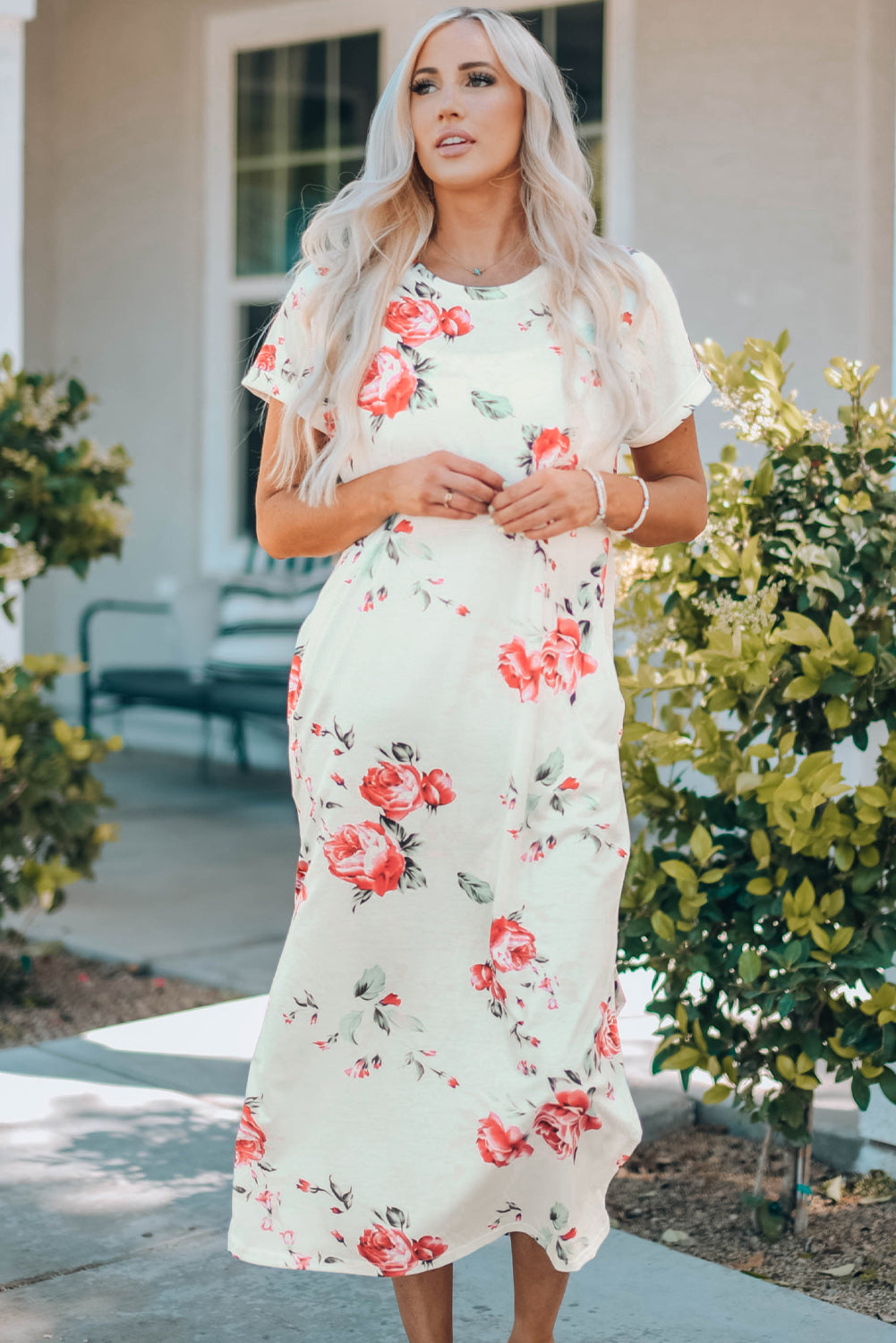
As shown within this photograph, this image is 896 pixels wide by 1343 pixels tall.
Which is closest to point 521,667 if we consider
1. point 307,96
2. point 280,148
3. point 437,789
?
point 437,789

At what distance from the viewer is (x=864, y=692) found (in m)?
2.56

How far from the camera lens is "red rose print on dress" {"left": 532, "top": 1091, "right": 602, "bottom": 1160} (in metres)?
1.91

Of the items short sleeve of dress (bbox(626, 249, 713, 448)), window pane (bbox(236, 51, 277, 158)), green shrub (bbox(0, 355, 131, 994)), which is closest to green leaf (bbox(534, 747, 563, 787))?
short sleeve of dress (bbox(626, 249, 713, 448))

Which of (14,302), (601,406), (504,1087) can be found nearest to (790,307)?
(14,302)

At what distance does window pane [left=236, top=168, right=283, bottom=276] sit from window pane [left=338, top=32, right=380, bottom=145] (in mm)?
479

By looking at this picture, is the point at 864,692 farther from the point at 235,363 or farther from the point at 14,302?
the point at 235,363

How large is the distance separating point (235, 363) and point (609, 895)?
660 cm

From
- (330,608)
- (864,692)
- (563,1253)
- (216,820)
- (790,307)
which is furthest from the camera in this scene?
(216,820)

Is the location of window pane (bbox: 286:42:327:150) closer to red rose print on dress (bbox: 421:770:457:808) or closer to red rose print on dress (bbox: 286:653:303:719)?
red rose print on dress (bbox: 286:653:303:719)

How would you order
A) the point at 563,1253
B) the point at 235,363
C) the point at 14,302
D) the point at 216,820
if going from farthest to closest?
the point at 235,363 → the point at 216,820 → the point at 14,302 → the point at 563,1253

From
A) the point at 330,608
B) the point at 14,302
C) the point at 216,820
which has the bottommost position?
the point at 216,820

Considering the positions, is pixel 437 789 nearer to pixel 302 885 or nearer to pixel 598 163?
pixel 302 885

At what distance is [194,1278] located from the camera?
100 inches

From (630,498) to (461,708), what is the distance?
356 mm
